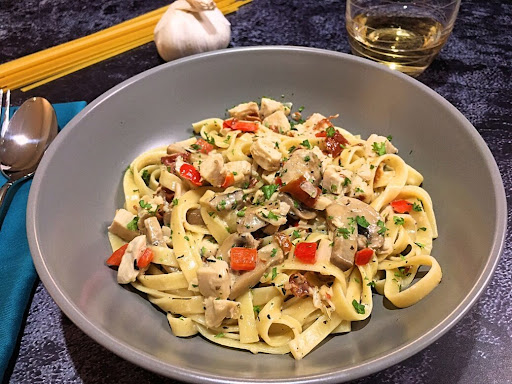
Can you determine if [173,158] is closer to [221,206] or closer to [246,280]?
[221,206]

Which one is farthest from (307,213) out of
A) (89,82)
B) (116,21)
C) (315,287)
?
(116,21)

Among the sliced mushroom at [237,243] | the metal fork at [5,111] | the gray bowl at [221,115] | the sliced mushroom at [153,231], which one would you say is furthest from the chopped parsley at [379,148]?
the metal fork at [5,111]

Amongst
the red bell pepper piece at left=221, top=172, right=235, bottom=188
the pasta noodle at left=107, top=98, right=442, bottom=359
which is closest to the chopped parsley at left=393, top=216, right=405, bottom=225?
the pasta noodle at left=107, top=98, right=442, bottom=359

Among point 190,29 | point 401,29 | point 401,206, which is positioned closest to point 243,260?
point 401,206

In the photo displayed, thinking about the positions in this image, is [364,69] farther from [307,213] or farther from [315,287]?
[315,287]

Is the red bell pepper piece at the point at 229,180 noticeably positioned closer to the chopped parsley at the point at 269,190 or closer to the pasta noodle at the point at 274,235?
the pasta noodle at the point at 274,235
